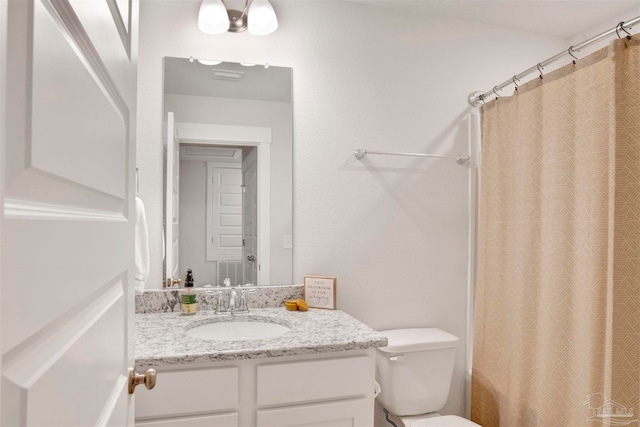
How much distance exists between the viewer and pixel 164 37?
6.45 feet

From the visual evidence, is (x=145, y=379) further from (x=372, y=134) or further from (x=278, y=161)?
(x=372, y=134)

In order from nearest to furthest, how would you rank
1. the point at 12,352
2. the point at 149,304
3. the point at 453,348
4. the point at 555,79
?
the point at 12,352 < the point at 555,79 < the point at 149,304 < the point at 453,348

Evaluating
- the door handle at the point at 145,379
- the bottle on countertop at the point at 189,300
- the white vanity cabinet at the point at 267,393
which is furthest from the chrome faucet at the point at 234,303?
the door handle at the point at 145,379

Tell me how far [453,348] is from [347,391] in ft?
2.45

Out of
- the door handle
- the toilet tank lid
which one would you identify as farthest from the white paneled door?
the toilet tank lid

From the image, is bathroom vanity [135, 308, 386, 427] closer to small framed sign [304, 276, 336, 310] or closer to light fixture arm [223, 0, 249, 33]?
small framed sign [304, 276, 336, 310]

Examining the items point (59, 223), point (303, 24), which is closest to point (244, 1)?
point (303, 24)

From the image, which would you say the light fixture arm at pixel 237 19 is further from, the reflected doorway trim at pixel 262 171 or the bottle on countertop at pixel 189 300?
the bottle on countertop at pixel 189 300

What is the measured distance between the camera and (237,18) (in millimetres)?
2004

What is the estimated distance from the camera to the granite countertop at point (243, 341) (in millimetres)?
1367

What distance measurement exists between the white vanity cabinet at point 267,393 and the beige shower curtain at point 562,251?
0.79 m

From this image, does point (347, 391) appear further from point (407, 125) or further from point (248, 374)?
point (407, 125)

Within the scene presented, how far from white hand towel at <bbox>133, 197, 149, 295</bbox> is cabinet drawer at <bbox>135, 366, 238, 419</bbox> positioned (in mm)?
531

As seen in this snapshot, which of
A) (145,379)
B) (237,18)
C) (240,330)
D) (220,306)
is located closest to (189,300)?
(220,306)
